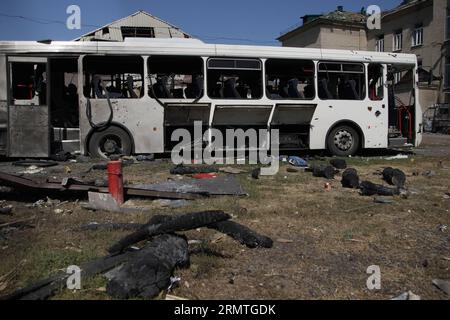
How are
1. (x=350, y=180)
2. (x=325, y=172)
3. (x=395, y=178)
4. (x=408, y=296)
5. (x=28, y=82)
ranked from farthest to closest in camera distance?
(x=28, y=82) → (x=325, y=172) → (x=395, y=178) → (x=350, y=180) → (x=408, y=296)

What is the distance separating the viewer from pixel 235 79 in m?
11.3

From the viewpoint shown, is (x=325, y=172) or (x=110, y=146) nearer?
(x=325, y=172)

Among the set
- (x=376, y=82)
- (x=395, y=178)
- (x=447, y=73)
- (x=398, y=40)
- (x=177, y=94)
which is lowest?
(x=395, y=178)

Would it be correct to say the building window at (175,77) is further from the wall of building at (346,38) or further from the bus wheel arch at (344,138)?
the wall of building at (346,38)

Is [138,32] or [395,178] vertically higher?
[138,32]

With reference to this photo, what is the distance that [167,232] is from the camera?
3.90 meters

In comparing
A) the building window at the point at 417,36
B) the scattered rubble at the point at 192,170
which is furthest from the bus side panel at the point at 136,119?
the building window at the point at 417,36

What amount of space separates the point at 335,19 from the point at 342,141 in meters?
37.3

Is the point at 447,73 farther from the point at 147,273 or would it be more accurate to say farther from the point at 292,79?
the point at 147,273

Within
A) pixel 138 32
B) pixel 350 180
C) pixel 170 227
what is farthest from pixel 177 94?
pixel 138 32

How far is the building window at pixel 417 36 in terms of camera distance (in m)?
37.3

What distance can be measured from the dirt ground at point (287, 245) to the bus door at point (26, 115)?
3584mm

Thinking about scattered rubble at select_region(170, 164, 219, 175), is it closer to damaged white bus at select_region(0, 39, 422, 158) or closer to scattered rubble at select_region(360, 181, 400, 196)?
damaged white bus at select_region(0, 39, 422, 158)
